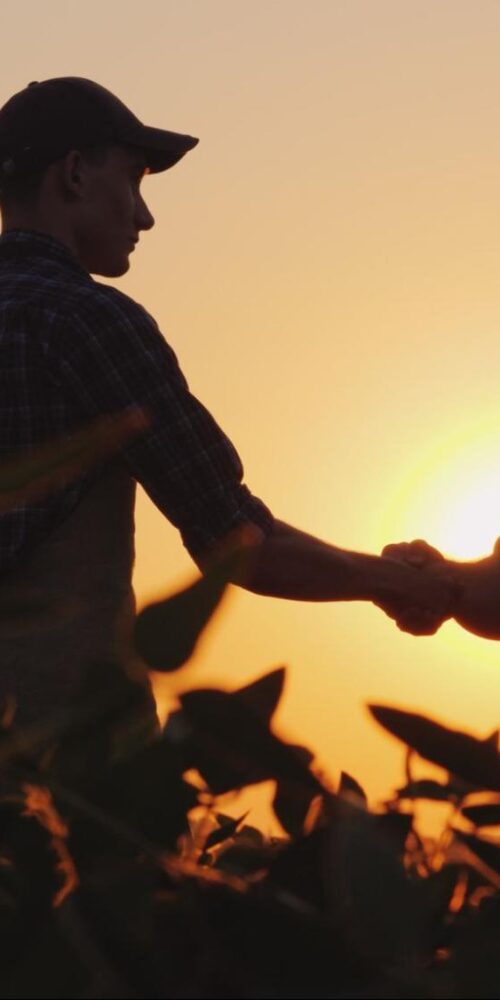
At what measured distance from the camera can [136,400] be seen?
3756 mm

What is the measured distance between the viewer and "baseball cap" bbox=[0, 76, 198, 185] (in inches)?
170

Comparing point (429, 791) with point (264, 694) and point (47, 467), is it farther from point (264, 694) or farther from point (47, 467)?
point (47, 467)

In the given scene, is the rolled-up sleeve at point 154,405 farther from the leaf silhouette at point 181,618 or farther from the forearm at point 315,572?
the leaf silhouette at point 181,618

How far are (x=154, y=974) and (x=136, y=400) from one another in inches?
121

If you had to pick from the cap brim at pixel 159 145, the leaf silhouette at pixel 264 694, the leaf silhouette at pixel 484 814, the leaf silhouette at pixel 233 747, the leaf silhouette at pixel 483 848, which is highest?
the cap brim at pixel 159 145

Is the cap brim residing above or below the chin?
above

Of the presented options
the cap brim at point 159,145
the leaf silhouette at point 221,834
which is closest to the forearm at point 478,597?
the cap brim at point 159,145

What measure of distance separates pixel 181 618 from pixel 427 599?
177 inches

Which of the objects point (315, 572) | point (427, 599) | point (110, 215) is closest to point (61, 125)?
point (110, 215)

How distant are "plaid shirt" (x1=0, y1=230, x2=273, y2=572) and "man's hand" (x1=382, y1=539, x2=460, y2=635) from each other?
1262 mm

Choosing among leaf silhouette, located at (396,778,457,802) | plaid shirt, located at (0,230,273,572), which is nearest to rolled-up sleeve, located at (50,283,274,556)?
plaid shirt, located at (0,230,273,572)

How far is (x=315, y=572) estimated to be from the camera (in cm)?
422

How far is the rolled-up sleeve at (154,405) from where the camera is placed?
3668 millimetres

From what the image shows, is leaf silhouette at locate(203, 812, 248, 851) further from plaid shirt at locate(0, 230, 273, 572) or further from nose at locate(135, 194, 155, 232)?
nose at locate(135, 194, 155, 232)
